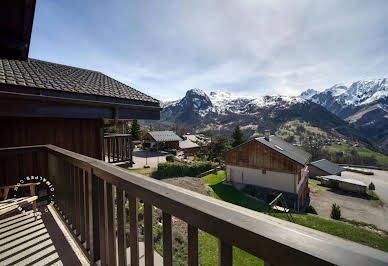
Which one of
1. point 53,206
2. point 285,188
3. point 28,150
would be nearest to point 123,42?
point 28,150

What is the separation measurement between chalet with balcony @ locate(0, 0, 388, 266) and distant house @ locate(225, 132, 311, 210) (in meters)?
15.7

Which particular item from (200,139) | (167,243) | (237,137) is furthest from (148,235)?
(200,139)

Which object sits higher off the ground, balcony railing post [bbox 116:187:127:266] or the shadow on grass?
balcony railing post [bbox 116:187:127:266]

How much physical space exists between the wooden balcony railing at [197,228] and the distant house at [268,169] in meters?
18.3

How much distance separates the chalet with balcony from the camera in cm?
64

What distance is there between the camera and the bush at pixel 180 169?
64.2 ft

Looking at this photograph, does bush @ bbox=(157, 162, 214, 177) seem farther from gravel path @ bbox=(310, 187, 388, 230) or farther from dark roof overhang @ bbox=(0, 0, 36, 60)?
dark roof overhang @ bbox=(0, 0, 36, 60)

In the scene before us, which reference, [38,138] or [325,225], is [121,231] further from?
[325,225]

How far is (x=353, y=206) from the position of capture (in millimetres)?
19406

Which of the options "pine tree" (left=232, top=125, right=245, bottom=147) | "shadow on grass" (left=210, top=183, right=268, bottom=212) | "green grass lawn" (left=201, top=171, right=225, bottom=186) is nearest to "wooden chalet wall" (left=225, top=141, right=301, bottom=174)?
"green grass lawn" (left=201, top=171, right=225, bottom=186)

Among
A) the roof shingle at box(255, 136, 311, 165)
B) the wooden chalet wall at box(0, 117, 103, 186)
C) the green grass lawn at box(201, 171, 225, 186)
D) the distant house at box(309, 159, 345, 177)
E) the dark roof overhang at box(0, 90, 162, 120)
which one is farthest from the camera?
the distant house at box(309, 159, 345, 177)

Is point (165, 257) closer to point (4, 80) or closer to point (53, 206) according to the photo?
point (53, 206)

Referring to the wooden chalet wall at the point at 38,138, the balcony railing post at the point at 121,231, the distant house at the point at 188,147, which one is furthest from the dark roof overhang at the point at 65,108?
the distant house at the point at 188,147

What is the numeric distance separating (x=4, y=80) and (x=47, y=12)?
7.95 feet
